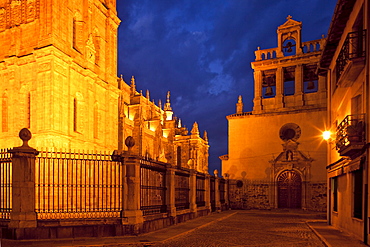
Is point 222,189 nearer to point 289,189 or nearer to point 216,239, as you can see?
point 289,189

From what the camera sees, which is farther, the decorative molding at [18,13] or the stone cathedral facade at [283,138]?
the stone cathedral facade at [283,138]

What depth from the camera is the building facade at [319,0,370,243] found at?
1050 cm

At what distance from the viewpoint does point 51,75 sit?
838 inches

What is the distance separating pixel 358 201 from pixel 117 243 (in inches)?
330

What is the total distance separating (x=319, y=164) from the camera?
2708cm

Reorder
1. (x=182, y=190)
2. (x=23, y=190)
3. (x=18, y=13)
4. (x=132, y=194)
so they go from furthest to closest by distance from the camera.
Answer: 1. (x=18, y=13)
2. (x=182, y=190)
3. (x=132, y=194)
4. (x=23, y=190)

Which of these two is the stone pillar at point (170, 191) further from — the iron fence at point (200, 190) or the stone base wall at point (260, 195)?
the stone base wall at point (260, 195)

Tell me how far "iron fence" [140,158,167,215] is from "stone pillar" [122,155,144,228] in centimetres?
65

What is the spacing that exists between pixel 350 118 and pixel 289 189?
16.7m

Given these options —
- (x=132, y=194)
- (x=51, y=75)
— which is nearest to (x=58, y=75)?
(x=51, y=75)

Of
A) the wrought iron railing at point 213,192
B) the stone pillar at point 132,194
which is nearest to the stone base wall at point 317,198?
the wrought iron railing at point 213,192

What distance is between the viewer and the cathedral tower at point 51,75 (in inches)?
840

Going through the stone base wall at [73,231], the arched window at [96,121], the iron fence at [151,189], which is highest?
the arched window at [96,121]

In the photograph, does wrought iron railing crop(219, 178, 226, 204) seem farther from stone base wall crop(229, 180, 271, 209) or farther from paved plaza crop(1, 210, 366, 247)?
paved plaza crop(1, 210, 366, 247)
